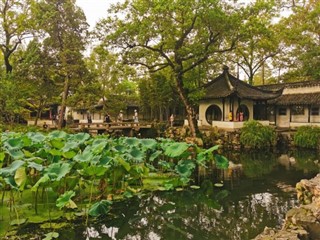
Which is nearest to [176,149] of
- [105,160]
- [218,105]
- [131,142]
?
[131,142]

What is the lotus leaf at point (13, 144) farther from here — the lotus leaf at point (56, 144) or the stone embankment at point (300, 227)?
the stone embankment at point (300, 227)

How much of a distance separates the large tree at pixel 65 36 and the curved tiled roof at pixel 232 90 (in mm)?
9924

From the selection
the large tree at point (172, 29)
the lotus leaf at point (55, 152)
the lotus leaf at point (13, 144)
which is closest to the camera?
the lotus leaf at point (13, 144)

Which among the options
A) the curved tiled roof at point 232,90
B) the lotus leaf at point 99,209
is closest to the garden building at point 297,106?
the curved tiled roof at point 232,90

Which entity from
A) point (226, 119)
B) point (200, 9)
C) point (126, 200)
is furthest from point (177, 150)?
point (226, 119)

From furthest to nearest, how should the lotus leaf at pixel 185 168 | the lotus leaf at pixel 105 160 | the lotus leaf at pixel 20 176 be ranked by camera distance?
the lotus leaf at pixel 185 168
the lotus leaf at pixel 105 160
the lotus leaf at pixel 20 176

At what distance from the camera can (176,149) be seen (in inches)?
413

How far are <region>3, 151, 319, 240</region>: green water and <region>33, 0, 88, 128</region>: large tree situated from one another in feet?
46.2

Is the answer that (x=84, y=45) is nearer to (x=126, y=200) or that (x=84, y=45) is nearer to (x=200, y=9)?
(x=200, y=9)

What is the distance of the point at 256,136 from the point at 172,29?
337 inches

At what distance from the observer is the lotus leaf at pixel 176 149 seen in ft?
33.4

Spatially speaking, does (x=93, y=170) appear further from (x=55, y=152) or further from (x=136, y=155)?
(x=136, y=155)

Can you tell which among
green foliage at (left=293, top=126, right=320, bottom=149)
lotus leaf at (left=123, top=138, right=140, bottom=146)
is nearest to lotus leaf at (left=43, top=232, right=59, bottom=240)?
lotus leaf at (left=123, top=138, right=140, bottom=146)

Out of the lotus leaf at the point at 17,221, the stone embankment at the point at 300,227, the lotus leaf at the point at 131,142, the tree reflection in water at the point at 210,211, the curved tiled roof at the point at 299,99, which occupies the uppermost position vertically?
the curved tiled roof at the point at 299,99
